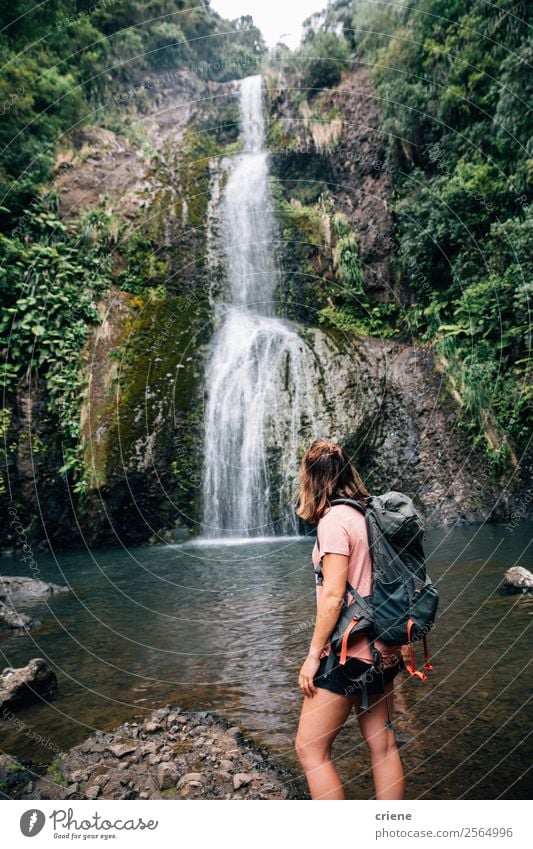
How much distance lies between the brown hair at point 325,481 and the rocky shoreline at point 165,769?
1.64 meters

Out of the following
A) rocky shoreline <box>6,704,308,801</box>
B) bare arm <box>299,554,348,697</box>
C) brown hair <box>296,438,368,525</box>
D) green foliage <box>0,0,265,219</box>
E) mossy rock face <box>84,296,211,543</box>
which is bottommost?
rocky shoreline <box>6,704,308,801</box>

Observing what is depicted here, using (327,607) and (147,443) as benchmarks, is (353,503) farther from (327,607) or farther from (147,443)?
(147,443)

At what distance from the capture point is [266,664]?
4.81m

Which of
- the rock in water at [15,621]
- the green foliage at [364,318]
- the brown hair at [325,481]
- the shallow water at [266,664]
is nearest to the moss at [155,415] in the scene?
the shallow water at [266,664]

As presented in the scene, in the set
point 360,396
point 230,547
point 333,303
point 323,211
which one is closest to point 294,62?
→ point 323,211

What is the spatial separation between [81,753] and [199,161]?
20.7m

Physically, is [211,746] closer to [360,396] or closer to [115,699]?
[115,699]

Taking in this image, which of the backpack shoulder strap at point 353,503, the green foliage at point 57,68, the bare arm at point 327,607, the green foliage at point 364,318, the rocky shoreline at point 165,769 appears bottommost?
the rocky shoreline at point 165,769

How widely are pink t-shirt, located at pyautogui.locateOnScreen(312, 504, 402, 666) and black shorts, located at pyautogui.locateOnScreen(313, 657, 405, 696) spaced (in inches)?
1.8

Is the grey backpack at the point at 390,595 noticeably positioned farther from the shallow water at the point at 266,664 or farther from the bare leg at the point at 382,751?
the shallow water at the point at 266,664

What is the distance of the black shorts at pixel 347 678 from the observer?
2.33m
